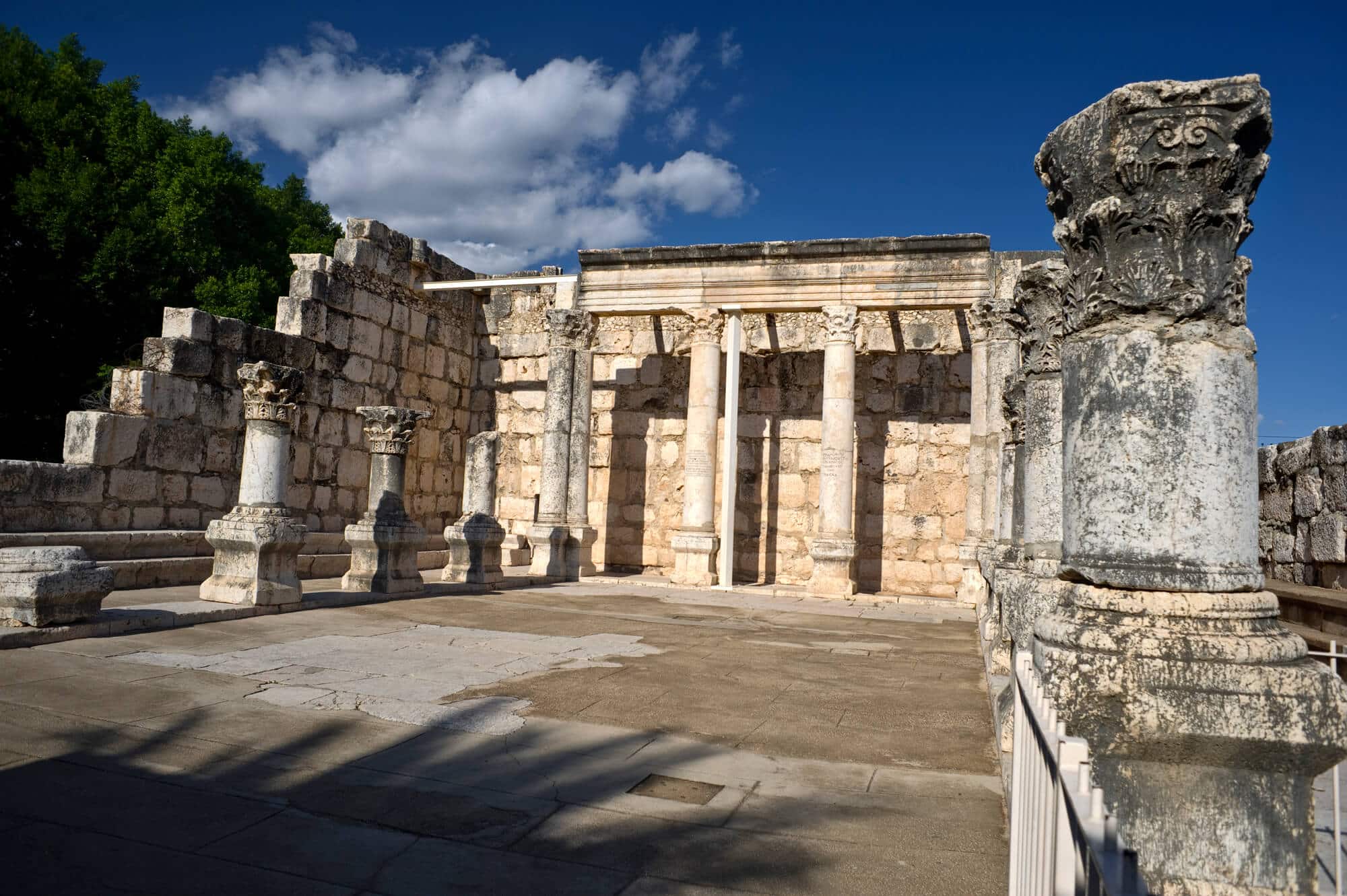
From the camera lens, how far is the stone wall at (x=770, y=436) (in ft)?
56.8

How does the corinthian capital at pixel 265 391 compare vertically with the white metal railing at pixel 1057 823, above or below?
above

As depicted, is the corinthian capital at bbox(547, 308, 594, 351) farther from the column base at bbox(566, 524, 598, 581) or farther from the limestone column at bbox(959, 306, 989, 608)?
the limestone column at bbox(959, 306, 989, 608)

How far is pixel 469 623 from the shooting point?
10.1 meters

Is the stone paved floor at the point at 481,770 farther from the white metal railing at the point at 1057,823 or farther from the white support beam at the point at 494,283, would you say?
the white support beam at the point at 494,283

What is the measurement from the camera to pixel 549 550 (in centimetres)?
1678

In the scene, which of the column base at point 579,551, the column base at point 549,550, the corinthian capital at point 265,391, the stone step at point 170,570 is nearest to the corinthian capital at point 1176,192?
the corinthian capital at point 265,391

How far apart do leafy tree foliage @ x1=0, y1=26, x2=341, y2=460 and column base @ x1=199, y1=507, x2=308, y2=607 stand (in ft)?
39.9

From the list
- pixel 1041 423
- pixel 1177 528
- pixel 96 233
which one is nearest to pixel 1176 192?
pixel 1177 528

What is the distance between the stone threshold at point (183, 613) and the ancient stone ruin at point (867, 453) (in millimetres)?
158

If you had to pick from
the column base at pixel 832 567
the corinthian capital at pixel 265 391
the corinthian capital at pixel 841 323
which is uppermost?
the corinthian capital at pixel 841 323

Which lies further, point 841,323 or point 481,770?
point 841,323

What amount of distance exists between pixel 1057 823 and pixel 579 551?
50.1 ft

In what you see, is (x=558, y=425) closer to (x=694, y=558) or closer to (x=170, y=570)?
(x=694, y=558)

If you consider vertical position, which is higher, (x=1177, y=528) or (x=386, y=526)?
(x=1177, y=528)
